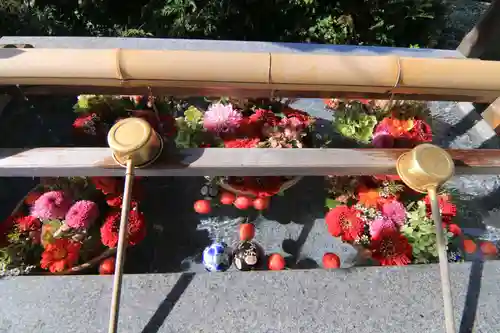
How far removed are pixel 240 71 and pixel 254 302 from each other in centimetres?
70

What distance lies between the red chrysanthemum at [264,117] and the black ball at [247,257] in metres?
0.48

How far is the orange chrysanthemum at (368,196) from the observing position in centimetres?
170

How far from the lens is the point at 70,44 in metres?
2.12

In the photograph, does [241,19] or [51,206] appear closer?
[51,206]

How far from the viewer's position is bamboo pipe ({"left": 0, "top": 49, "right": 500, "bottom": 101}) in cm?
134

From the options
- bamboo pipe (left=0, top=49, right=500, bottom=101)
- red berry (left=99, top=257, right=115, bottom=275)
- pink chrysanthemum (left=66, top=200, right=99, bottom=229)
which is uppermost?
bamboo pipe (left=0, top=49, right=500, bottom=101)

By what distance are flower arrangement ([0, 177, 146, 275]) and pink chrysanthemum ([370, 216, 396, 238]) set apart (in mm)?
815

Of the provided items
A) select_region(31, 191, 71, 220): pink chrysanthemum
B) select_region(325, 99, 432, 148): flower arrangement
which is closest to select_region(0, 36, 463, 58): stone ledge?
select_region(325, 99, 432, 148): flower arrangement

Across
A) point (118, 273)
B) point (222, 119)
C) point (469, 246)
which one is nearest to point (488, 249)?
point (469, 246)

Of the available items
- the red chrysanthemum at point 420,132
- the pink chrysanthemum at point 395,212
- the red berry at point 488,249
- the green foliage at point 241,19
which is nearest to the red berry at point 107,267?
the pink chrysanthemum at point 395,212

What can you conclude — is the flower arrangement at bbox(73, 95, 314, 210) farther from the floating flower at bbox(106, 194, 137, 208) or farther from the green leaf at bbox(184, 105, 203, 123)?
the floating flower at bbox(106, 194, 137, 208)

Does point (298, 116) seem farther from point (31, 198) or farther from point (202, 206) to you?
A: point (31, 198)

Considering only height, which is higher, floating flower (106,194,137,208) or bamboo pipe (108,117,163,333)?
bamboo pipe (108,117,163,333)

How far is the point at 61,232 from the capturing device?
1492 millimetres
